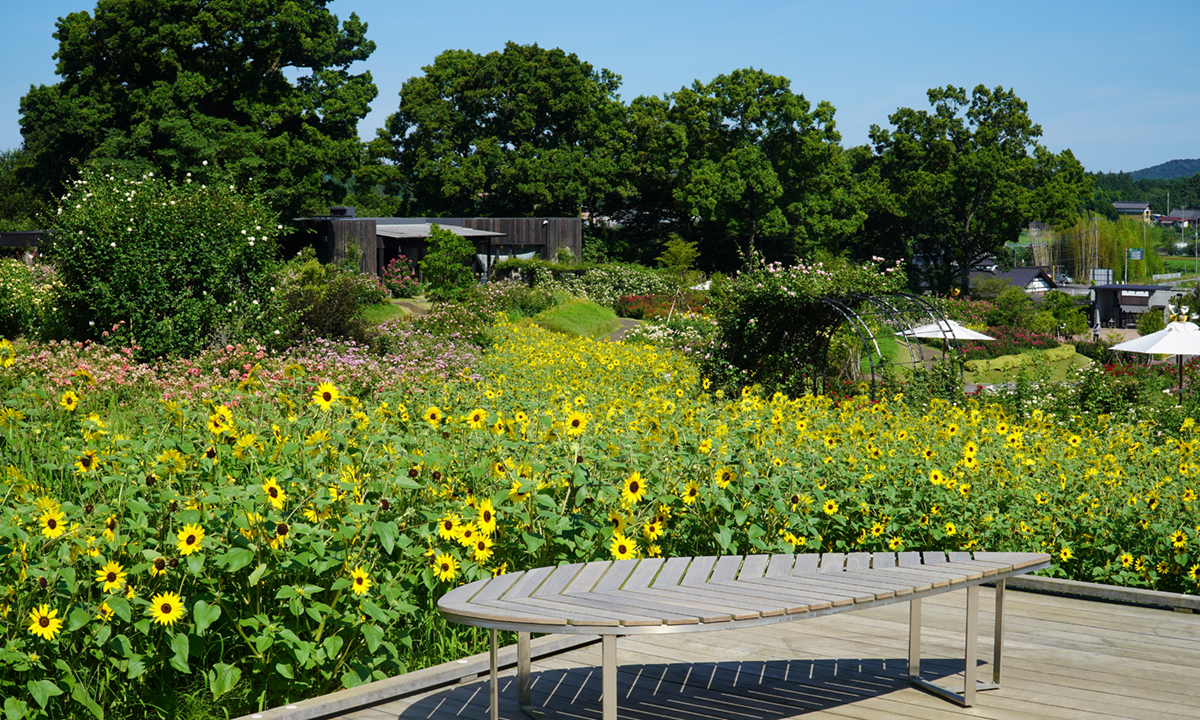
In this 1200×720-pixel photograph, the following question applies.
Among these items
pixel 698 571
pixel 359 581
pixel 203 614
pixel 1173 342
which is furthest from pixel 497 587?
pixel 1173 342

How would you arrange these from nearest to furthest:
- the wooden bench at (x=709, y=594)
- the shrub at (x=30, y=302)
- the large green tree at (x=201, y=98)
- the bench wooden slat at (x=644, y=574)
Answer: the wooden bench at (x=709, y=594)
the bench wooden slat at (x=644, y=574)
the shrub at (x=30, y=302)
the large green tree at (x=201, y=98)

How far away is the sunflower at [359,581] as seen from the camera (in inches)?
110

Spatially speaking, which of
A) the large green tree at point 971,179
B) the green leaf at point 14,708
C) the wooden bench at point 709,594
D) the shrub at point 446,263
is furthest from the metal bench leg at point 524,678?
the large green tree at point 971,179

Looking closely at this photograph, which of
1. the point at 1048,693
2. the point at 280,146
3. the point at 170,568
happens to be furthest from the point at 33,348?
the point at 280,146

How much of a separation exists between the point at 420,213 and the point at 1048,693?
40291 mm

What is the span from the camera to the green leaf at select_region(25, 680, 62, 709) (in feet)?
8.13

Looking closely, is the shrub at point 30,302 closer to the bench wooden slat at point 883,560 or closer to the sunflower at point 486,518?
the sunflower at point 486,518

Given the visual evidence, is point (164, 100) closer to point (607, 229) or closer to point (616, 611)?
point (607, 229)

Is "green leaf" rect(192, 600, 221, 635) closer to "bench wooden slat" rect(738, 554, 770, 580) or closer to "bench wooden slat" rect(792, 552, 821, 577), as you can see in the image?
"bench wooden slat" rect(738, 554, 770, 580)

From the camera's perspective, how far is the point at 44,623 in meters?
2.46

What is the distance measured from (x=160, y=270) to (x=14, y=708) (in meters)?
8.63

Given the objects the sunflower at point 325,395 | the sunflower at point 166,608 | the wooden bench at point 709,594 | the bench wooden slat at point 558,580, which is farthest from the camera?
the sunflower at point 325,395

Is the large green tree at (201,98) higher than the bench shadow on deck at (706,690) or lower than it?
higher

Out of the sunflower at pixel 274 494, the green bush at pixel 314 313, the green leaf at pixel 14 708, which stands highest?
the green bush at pixel 314 313
